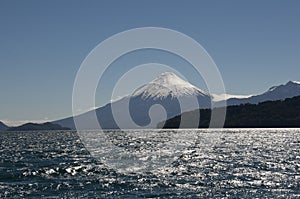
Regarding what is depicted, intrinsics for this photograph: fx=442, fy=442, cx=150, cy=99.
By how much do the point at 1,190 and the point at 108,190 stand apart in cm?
1240

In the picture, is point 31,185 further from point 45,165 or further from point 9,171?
point 45,165

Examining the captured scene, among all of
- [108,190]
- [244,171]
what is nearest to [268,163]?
[244,171]

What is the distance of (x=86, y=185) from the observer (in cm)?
5522

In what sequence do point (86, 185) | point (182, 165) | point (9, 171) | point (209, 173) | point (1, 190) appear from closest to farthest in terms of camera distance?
point (1, 190), point (86, 185), point (209, 173), point (9, 171), point (182, 165)

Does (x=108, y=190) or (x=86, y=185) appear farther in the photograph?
(x=86, y=185)

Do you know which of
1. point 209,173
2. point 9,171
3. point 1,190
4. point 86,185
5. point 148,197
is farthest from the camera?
point 9,171

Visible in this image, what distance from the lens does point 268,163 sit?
8038 centimetres

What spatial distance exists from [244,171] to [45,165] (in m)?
36.1

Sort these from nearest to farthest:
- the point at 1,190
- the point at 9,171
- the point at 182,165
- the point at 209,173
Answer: the point at 1,190 → the point at 209,173 → the point at 9,171 → the point at 182,165

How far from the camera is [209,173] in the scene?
217 ft

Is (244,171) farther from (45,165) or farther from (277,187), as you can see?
(45,165)

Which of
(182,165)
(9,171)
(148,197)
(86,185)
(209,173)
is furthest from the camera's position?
(182,165)

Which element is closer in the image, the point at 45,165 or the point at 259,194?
the point at 259,194

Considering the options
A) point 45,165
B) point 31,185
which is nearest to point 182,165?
point 45,165
